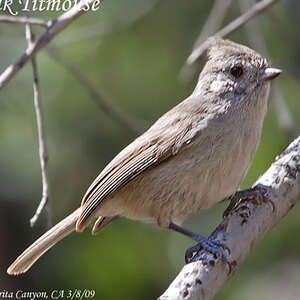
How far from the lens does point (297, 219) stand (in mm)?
6309

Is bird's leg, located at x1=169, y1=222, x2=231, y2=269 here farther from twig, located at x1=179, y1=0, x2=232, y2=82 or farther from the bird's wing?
twig, located at x1=179, y1=0, x2=232, y2=82

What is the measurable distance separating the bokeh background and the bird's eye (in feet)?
4.90

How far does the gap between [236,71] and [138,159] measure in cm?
80

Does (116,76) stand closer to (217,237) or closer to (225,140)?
(225,140)

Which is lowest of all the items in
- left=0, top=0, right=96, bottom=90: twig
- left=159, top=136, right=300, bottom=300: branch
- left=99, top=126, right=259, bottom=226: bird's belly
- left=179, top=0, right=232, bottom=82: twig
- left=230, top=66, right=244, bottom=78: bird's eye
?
left=159, top=136, right=300, bottom=300: branch

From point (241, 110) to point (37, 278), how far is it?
2747mm

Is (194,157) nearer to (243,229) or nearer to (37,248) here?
(243,229)

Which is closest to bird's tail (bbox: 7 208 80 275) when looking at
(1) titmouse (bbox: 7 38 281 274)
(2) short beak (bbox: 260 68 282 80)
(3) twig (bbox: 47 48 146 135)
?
(1) titmouse (bbox: 7 38 281 274)

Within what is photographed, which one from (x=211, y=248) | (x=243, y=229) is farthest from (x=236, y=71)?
(x=211, y=248)

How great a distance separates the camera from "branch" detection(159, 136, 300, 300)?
328 centimetres

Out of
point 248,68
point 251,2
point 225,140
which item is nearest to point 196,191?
point 225,140

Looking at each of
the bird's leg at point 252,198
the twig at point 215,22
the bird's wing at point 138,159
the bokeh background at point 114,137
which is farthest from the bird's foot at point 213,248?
the bokeh background at point 114,137

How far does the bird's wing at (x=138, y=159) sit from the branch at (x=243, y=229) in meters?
0.57

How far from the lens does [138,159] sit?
14.5ft
